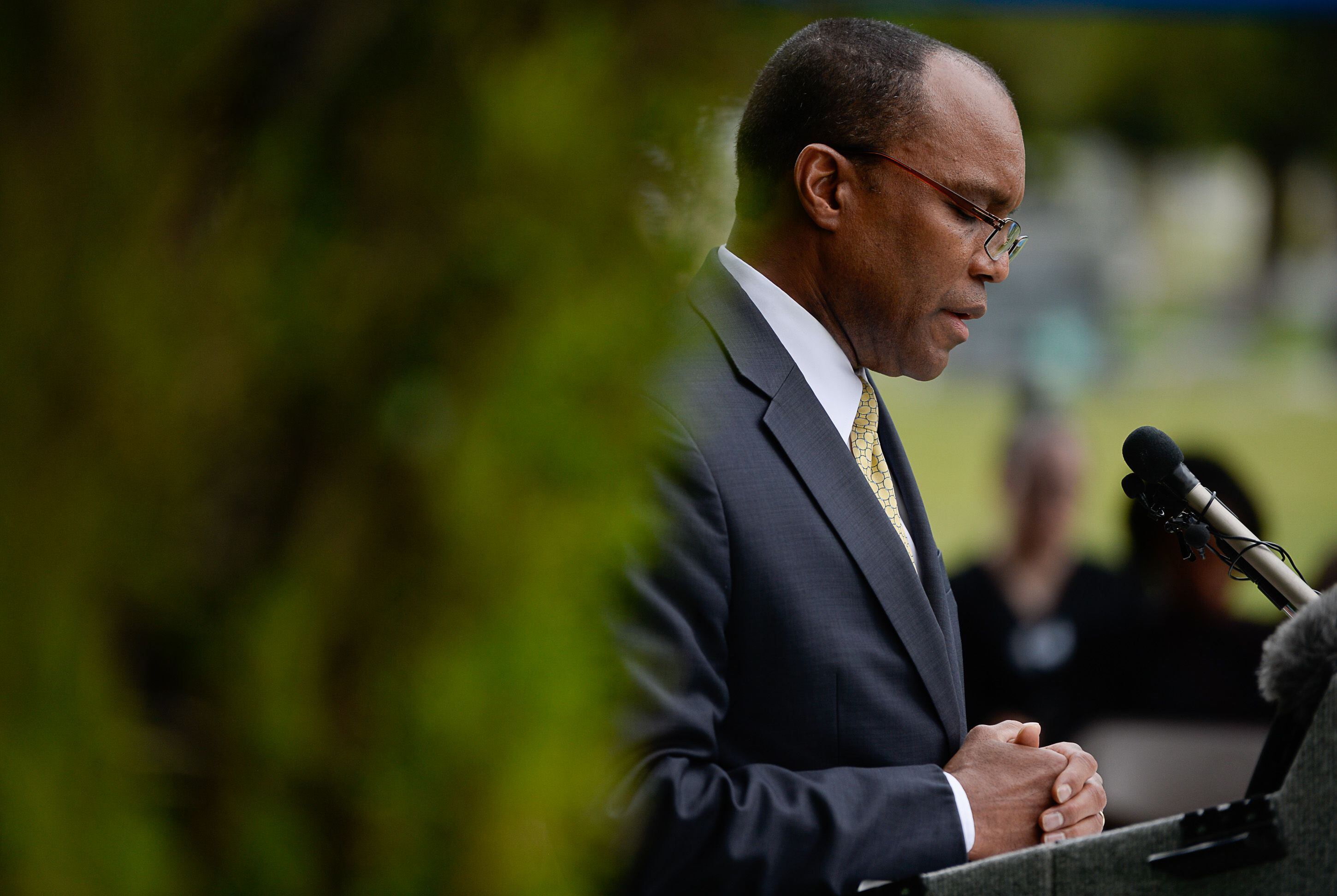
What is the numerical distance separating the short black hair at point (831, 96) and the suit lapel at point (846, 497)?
0.27m

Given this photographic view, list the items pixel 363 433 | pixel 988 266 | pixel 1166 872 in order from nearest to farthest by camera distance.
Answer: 1. pixel 363 433
2. pixel 1166 872
3. pixel 988 266

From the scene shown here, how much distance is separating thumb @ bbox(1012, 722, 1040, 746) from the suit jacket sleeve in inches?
6.6

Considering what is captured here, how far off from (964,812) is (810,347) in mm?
719

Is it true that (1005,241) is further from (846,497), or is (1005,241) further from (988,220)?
(846,497)

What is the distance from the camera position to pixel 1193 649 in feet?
15.2

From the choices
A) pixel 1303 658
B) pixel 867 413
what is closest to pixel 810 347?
pixel 867 413

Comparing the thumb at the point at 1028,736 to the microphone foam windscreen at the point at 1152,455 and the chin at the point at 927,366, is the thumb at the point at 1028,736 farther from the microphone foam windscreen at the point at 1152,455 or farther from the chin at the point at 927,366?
the chin at the point at 927,366

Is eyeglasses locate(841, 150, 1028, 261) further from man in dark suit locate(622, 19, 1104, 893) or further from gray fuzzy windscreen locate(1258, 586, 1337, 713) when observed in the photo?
gray fuzzy windscreen locate(1258, 586, 1337, 713)

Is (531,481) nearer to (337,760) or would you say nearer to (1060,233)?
(337,760)

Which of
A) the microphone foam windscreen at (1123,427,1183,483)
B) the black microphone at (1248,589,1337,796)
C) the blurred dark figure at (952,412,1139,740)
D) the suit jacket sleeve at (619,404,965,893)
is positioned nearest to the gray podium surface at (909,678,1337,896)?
the black microphone at (1248,589,1337,796)

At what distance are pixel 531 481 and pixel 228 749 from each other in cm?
32

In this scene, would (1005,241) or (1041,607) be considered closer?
(1005,241)

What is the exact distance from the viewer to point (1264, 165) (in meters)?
13.7

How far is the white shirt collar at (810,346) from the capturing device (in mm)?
1975
